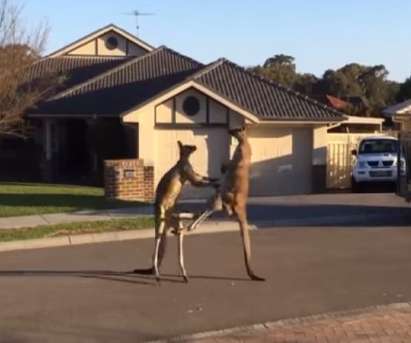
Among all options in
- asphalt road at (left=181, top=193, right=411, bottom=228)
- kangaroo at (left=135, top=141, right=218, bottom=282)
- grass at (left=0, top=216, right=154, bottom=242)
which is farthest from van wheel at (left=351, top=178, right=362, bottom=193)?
kangaroo at (left=135, top=141, right=218, bottom=282)

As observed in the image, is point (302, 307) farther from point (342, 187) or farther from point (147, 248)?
point (342, 187)

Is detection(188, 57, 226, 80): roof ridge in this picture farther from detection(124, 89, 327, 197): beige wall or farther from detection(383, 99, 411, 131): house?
detection(383, 99, 411, 131): house

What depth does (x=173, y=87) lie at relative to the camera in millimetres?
28781

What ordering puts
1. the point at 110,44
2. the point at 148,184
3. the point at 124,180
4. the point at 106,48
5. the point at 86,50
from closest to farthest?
the point at 124,180 → the point at 148,184 → the point at 86,50 → the point at 106,48 → the point at 110,44

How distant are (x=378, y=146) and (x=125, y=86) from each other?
10.5 meters

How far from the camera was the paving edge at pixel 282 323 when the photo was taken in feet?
28.6

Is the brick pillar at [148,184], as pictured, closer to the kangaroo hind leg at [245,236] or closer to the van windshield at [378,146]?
the van windshield at [378,146]

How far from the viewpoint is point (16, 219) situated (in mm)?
18953

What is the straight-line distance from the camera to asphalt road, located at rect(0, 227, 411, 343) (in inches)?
370

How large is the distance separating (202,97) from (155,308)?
1981 cm

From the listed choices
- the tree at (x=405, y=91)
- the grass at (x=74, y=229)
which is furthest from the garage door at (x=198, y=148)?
the tree at (x=405, y=91)

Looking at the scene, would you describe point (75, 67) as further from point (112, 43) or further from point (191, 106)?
point (191, 106)

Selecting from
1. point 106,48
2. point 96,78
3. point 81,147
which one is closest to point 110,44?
point 106,48

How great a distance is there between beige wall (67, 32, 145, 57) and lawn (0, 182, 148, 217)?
19510mm
